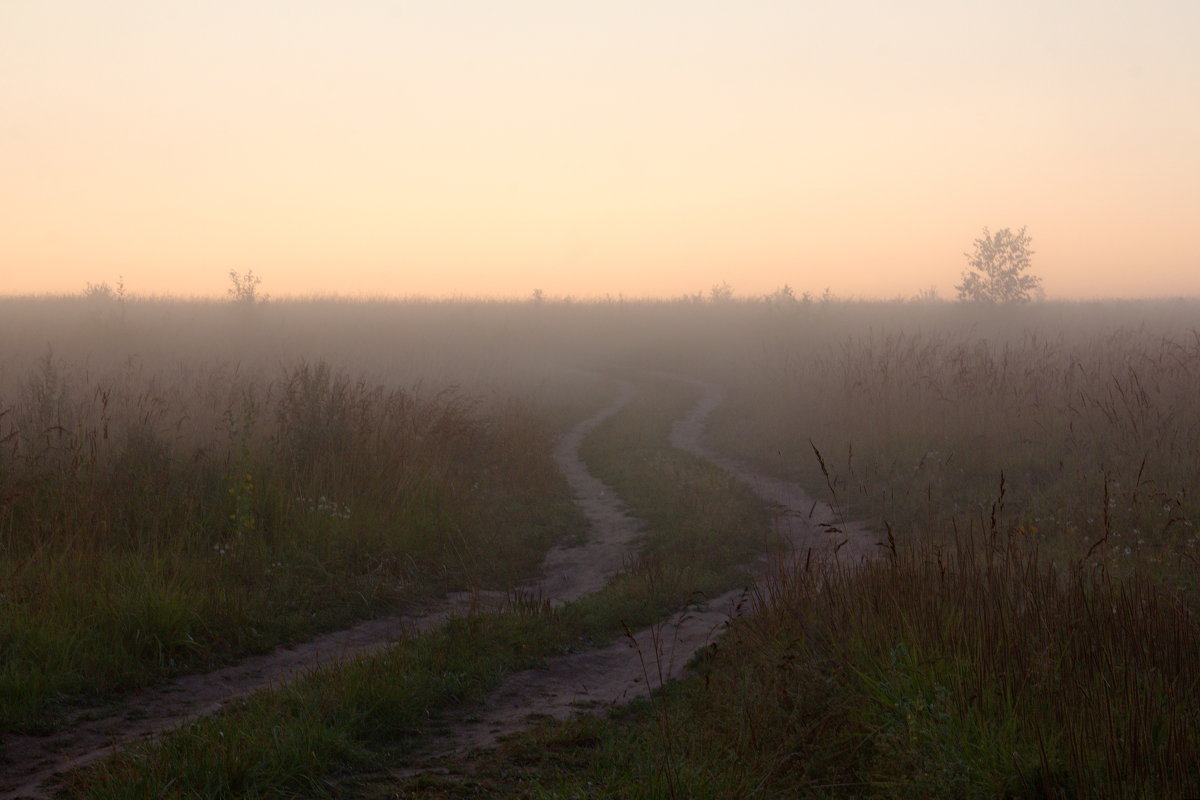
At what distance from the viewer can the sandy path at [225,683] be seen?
13.3 ft

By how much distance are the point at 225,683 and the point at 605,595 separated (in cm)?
312

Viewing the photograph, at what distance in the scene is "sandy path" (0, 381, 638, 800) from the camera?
4.06 m

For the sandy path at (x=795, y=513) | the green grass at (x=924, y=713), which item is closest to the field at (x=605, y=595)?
the green grass at (x=924, y=713)

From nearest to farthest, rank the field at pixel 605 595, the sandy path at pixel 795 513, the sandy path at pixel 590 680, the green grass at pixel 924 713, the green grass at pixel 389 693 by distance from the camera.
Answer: the green grass at pixel 924 713 → the field at pixel 605 595 → the green grass at pixel 389 693 → the sandy path at pixel 590 680 → the sandy path at pixel 795 513

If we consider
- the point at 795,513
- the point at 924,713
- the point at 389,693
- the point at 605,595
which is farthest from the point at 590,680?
the point at 795,513

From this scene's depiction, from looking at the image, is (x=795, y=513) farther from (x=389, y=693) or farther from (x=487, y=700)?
(x=389, y=693)

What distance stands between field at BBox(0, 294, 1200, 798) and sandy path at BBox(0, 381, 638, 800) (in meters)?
0.03

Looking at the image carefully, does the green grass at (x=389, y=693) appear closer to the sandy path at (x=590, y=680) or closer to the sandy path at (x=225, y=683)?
the sandy path at (x=590, y=680)

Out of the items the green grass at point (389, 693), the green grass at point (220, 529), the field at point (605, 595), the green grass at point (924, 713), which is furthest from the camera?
the green grass at point (220, 529)

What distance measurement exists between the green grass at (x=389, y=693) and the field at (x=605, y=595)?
0.02 m

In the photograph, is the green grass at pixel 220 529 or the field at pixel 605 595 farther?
the green grass at pixel 220 529

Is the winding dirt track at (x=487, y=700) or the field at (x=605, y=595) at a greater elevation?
the field at (x=605, y=595)

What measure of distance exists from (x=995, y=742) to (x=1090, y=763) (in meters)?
0.32

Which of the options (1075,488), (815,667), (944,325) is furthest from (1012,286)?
(815,667)
